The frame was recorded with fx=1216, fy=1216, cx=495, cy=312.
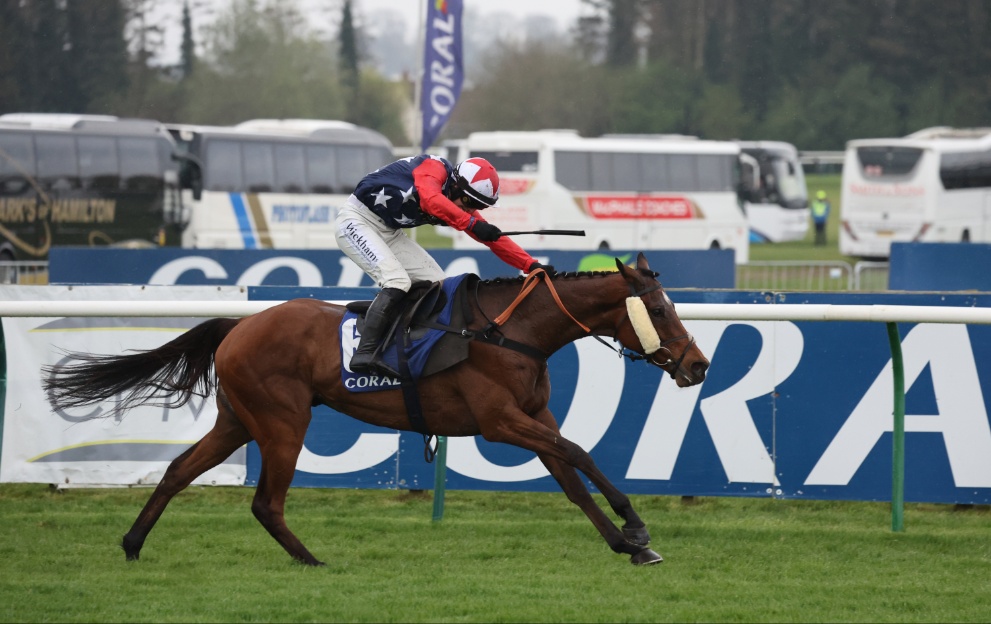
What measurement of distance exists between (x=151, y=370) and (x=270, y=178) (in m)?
22.3

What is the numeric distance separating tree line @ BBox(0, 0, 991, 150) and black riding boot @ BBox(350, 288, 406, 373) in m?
33.6

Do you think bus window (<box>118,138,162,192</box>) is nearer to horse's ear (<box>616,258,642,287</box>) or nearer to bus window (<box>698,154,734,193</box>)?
bus window (<box>698,154,734,193</box>)

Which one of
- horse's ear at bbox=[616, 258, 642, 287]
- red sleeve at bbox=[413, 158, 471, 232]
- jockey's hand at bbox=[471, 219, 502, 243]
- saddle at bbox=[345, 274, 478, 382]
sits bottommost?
saddle at bbox=[345, 274, 478, 382]

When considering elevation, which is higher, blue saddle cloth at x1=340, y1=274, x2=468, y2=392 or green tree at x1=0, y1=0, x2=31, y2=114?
green tree at x1=0, y1=0, x2=31, y2=114

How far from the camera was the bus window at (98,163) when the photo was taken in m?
23.9

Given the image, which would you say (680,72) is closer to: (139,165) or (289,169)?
(289,169)

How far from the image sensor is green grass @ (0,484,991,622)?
462cm

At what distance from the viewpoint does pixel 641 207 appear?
29.6 m

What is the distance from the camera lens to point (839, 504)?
711 centimetres

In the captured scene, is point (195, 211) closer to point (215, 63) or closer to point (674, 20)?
point (215, 63)

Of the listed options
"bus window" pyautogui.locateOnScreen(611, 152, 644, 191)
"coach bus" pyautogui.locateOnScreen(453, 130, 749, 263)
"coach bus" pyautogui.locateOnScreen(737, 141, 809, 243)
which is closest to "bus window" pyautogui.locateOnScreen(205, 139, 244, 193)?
"coach bus" pyautogui.locateOnScreen(453, 130, 749, 263)

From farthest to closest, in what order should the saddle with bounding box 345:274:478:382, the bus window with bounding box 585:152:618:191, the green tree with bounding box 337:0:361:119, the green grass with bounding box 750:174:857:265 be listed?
1. the green tree with bounding box 337:0:361:119
2. the green grass with bounding box 750:174:857:265
3. the bus window with bounding box 585:152:618:191
4. the saddle with bounding box 345:274:478:382

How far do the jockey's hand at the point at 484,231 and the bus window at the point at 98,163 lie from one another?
66.6 feet

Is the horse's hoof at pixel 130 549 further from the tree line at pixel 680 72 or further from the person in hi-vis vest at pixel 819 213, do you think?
the person in hi-vis vest at pixel 819 213
